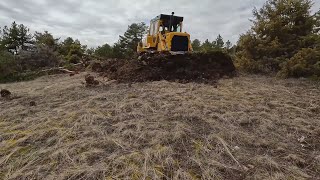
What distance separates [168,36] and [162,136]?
583 cm

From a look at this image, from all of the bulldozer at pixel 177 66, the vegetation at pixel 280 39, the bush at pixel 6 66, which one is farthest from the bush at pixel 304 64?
the bush at pixel 6 66

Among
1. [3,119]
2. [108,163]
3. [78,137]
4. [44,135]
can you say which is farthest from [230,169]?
[3,119]

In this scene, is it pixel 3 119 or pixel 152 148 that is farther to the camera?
pixel 3 119

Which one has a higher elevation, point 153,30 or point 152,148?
point 153,30

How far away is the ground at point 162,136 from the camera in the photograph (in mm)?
2197

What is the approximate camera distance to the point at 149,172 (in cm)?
213

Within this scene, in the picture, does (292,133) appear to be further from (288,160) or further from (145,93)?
(145,93)

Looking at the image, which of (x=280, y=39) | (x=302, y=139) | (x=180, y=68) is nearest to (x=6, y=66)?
(x=180, y=68)

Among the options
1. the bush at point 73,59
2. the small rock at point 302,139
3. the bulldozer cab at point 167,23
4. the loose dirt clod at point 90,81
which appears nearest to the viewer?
the small rock at point 302,139

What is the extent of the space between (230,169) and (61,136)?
214 cm

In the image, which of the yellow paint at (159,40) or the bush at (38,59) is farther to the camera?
the bush at (38,59)

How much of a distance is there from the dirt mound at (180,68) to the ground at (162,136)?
5.74 ft

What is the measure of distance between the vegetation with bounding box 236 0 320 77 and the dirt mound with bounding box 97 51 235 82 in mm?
1802

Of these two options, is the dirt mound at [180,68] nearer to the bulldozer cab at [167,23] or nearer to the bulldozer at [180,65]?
the bulldozer at [180,65]
